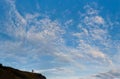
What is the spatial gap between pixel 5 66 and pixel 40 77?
20013 millimetres

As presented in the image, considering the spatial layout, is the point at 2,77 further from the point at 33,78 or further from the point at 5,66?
the point at 33,78

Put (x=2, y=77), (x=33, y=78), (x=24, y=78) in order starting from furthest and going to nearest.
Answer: (x=33, y=78)
(x=24, y=78)
(x=2, y=77)

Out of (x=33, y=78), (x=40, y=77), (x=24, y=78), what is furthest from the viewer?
(x=40, y=77)

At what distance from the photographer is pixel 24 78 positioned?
8056 centimetres

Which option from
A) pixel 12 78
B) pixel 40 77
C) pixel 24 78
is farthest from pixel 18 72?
pixel 40 77

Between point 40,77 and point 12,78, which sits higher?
point 40,77

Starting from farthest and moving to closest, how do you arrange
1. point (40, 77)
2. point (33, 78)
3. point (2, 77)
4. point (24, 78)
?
point (40, 77), point (33, 78), point (24, 78), point (2, 77)

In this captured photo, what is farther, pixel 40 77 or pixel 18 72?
pixel 40 77

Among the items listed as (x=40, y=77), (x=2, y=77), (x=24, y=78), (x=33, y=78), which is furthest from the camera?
(x=40, y=77)

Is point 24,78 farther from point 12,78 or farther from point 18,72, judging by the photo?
point 12,78

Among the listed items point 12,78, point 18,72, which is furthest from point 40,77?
point 12,78

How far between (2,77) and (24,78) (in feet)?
41.8

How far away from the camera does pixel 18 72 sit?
82125 millimetres

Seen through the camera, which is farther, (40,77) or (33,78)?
(40,77)
